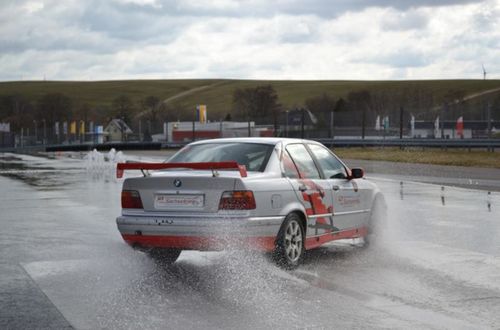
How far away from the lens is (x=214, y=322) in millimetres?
6414

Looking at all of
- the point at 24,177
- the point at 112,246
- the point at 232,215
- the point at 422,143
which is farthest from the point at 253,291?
the point at 422,143

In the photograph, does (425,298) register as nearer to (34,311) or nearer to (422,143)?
(34,311)

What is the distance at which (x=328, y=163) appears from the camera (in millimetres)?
10422

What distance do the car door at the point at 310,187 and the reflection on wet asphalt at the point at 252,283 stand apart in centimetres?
42

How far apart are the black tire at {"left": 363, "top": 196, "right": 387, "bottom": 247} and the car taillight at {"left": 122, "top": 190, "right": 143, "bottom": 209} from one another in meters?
3.27

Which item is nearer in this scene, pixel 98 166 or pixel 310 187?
pixel 310 187

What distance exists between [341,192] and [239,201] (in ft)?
6.80

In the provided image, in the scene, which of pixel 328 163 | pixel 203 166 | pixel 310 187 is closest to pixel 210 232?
pixel 203 166

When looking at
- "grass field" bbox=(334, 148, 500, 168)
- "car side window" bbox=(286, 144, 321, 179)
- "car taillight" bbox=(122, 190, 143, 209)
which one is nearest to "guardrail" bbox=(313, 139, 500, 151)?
"grass field" bbox=(334, 148, 500, 168)

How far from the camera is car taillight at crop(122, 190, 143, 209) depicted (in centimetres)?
911

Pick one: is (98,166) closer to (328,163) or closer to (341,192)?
(328,163)

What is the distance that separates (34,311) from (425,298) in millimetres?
3227

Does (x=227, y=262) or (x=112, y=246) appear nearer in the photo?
(x=227, y=262)

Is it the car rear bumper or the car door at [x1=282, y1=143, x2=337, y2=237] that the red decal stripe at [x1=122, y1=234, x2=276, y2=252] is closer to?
the car rear bumper
